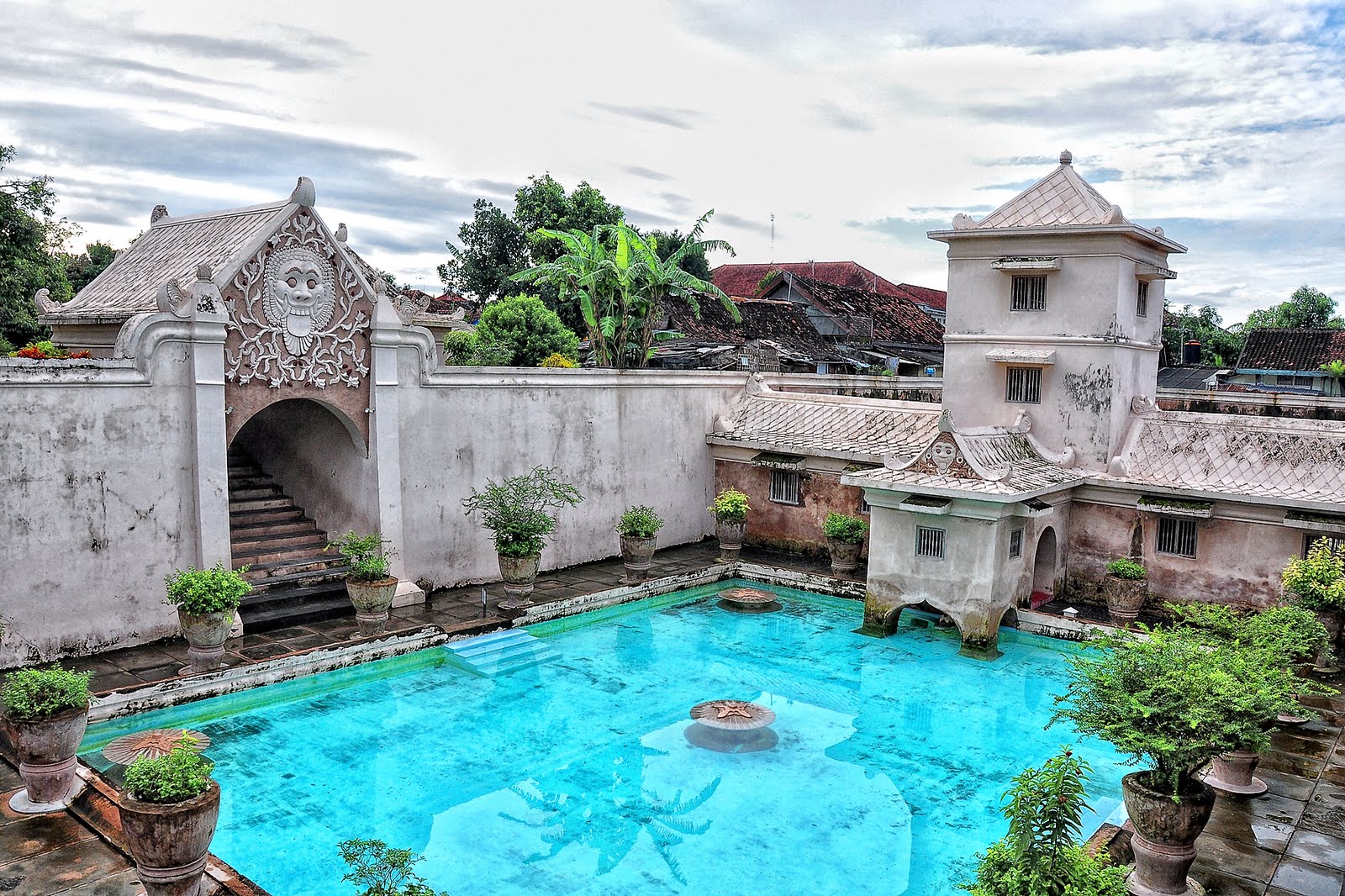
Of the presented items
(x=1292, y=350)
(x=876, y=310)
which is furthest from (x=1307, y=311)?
(x=876, y=310)

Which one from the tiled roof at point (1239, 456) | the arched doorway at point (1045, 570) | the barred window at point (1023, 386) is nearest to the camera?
the tiled roof at point (1239, 456)

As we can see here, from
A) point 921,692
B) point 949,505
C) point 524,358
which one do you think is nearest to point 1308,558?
point 949,505

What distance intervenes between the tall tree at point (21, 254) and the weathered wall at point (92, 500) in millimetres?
9693

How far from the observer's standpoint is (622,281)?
67.4 ft

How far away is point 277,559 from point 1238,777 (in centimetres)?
1243

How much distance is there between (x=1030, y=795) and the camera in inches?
229

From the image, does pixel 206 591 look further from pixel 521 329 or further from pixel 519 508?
pixel 521 329

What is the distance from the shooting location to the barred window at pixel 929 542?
13.6 m

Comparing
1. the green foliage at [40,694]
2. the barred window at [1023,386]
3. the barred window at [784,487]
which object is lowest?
the green foliage at [40,694]

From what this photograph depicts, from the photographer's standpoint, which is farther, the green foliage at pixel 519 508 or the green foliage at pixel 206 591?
the green foliage at pixel 519 508

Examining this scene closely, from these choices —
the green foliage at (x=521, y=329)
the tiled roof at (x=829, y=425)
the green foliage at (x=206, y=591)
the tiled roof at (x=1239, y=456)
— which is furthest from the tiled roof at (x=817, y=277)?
the green foliage at (x=206, y=591)

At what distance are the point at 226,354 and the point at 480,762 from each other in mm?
6518

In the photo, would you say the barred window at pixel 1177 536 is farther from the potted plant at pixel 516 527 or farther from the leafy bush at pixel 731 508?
the potted plant at pixel 516 527

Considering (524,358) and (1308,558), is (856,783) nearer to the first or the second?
(1308,558)
